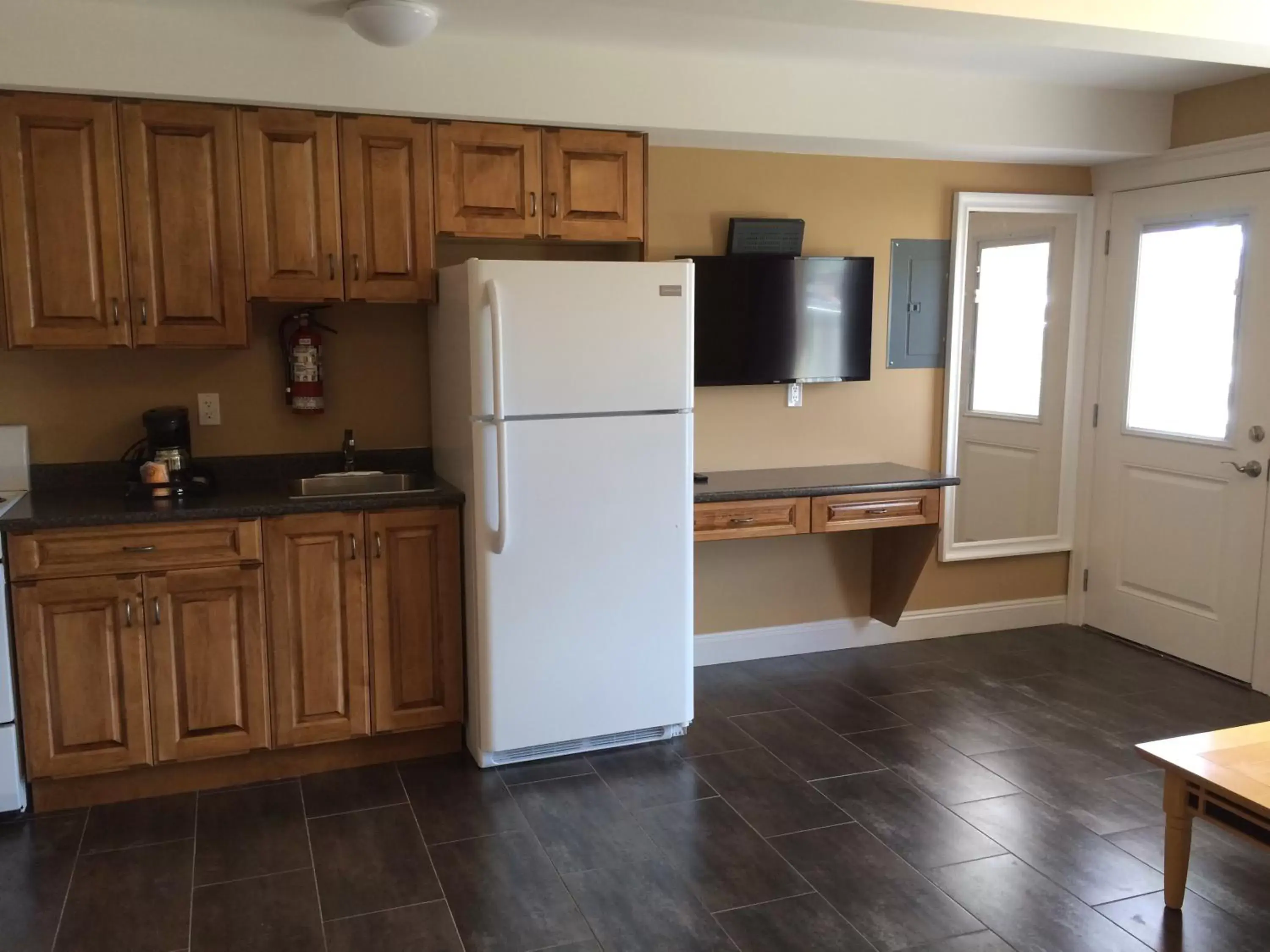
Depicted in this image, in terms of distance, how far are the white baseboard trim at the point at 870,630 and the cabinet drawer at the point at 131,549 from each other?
1.88 m

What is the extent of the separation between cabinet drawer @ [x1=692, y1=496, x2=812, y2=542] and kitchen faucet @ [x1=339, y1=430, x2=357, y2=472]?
1.27m

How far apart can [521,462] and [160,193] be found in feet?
4.61

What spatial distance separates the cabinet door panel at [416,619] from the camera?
3285 mm

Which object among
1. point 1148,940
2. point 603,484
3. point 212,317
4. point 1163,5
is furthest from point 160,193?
point 1148,940

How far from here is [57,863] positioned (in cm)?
273

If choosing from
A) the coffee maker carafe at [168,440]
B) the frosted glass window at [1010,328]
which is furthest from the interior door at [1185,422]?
the coffee maker carafe at [168,440]

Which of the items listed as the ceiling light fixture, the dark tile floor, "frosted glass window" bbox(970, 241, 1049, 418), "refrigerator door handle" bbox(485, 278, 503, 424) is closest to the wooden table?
the dark tile floor

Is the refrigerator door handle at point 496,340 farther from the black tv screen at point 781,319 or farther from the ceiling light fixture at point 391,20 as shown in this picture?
the black tv screen at point 781,319

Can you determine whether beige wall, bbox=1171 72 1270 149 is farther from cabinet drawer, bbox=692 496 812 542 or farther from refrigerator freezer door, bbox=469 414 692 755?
refrigerator freezer door, bbox=469 414 692 755

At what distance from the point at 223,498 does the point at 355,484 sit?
51 centimetres

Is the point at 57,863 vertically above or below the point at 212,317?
below

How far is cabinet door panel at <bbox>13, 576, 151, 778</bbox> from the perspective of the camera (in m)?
2.92

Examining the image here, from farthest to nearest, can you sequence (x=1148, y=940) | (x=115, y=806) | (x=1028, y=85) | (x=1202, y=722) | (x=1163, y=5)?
(x=1028, y=85)
(x=1202, y=722)
(x=115, y=806)
(x=1163, y=5)
(x=1148, y=940)

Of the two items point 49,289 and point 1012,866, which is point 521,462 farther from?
point 1012,866
